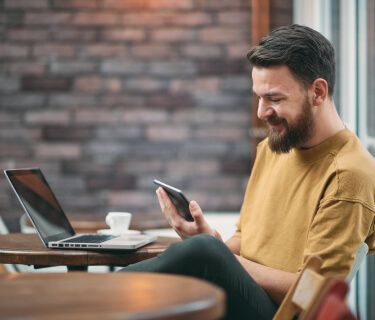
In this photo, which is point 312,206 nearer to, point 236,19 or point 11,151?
point 236,19

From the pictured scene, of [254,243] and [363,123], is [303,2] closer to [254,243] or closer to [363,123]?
[363,123]

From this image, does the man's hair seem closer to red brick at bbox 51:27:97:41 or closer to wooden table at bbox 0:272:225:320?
wooden table at bbox 0:272:225:320

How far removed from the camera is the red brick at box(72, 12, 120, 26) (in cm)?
502

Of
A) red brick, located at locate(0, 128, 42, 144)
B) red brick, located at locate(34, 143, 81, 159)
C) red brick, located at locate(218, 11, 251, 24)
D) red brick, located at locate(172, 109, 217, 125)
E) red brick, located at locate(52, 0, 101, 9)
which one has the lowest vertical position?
red brick, located at locate(34, 143, 81, 159)

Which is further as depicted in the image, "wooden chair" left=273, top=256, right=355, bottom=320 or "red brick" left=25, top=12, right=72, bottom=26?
"red brick" left=25, top=12, right=72, bottom=26

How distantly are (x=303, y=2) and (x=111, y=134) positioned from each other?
1.36 m

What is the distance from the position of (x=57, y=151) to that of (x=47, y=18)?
2.62ft

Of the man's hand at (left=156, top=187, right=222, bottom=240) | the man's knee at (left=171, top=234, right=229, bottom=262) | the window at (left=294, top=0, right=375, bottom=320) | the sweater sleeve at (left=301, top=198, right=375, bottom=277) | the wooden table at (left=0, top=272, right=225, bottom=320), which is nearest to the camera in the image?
the wooden table at (left=0, top=272, right=225, bottom=320)

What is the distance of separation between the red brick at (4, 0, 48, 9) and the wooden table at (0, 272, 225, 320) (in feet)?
12.2

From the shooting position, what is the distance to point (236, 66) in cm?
504

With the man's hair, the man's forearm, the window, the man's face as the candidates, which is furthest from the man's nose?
the window

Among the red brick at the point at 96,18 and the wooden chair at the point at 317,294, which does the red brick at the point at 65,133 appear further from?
the wooden chair at the point at 317,294

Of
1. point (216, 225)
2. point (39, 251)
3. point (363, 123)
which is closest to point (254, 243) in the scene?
point (39, 251)

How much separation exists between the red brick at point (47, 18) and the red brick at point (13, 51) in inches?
6.4
